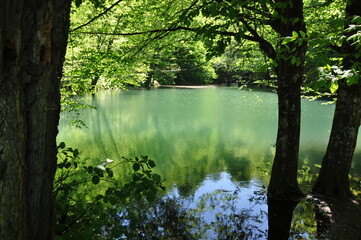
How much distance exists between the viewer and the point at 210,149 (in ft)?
40.3

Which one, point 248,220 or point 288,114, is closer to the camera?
point 248,220

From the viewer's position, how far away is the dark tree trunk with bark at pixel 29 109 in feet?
4.80

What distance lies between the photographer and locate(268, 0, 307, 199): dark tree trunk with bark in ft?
17.2

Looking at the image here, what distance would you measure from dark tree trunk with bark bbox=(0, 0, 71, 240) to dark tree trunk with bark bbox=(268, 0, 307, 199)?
4.38 metres

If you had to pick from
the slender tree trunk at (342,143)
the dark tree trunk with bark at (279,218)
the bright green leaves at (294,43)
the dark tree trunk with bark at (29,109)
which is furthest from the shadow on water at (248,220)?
the dark tree trunk with bark at (29,109)

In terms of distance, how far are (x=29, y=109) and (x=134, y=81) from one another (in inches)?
396

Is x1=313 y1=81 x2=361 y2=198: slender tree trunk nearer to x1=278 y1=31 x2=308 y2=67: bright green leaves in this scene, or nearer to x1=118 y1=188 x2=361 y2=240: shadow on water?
x1=118 y1=188 x2=361 y2=240: shadow on water

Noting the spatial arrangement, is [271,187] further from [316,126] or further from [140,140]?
[316,126]

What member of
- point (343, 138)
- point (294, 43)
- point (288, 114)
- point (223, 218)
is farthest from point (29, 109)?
point (343, 138)

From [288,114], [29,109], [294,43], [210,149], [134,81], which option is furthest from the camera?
[210,149]

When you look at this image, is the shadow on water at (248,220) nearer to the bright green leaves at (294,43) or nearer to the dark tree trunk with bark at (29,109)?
the bright green leaves at (294,43)

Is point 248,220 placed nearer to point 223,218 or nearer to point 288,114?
point 223,218

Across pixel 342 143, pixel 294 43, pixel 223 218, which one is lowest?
pixel 223 218

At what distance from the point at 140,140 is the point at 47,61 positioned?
11872 mm
